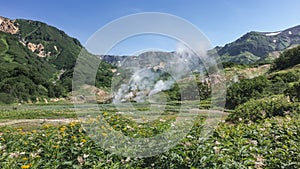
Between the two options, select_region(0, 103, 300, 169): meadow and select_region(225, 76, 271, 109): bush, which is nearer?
select_region(0, 103, 300, 169): meadow

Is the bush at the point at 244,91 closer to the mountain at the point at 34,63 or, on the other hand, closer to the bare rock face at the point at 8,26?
the mountain at the point at 34,63

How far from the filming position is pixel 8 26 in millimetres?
167125

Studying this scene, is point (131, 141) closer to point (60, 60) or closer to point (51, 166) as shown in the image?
point (51, 166)

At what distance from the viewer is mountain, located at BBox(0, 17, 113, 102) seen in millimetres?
61625

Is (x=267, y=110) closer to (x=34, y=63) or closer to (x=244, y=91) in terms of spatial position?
(x=244, y=91)

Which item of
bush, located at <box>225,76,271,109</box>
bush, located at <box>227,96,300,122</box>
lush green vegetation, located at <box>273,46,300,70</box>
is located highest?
lush green vegetation, located at <box>273,46,300,70</box>

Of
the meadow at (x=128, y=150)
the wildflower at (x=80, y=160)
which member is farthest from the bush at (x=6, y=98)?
the wildflower at (x=80, y=160)

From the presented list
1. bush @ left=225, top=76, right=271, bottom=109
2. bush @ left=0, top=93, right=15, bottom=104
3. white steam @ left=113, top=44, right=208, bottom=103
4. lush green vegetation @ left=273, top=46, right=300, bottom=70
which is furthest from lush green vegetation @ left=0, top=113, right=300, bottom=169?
bush @ left=0, top=93, right=15, bottom=104

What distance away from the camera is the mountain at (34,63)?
61.6 meters

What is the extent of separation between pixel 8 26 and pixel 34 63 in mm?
63808

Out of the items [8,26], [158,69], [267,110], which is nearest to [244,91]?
[267,110]

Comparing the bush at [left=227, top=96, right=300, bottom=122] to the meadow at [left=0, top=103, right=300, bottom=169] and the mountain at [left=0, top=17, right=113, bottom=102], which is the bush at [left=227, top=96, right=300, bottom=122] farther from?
the meadow at [left=0, top=103, right=300, bottom=169]

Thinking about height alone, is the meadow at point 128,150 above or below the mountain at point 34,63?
below

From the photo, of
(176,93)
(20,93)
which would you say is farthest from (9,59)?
(176,93)
